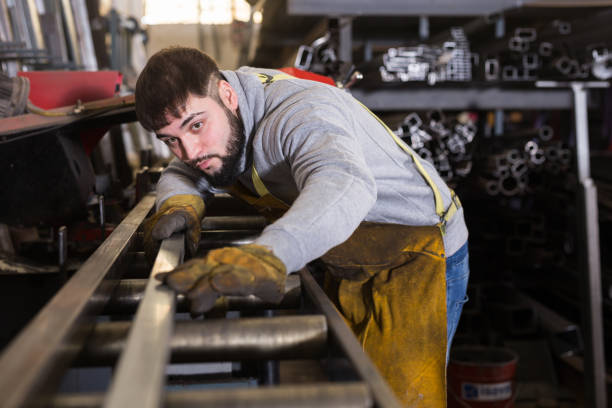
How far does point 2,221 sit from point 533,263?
324 centimetres

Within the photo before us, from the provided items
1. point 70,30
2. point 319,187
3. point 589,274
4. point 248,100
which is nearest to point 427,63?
point 589,274

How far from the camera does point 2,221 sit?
1889mm

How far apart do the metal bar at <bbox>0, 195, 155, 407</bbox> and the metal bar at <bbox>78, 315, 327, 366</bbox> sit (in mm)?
46

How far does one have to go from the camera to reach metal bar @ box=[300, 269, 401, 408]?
0.75 meters

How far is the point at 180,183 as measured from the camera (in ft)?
6.08

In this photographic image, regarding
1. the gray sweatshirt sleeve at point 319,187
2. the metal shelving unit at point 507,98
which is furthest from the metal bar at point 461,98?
the gray sweatshirt sleeve at point 319,187

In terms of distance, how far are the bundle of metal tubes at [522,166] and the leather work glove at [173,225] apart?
2233 mm

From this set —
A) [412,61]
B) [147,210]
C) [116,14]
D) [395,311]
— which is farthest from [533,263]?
[116,14]

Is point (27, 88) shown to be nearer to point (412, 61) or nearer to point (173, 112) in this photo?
point (173, 112)

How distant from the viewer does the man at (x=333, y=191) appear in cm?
116

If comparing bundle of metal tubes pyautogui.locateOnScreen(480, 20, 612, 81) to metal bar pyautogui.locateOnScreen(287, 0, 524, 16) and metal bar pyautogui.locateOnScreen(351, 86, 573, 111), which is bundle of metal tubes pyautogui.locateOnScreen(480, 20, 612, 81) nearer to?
metal bar pyautogui.locateOnScreen(351, 86, 573, 111)

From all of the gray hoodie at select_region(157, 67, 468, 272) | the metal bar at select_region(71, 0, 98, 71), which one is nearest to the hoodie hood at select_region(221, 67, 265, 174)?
the gray hoodie at select_region(157, 67, 468, 272)

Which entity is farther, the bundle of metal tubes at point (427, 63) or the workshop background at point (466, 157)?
the bundle of metal tubes at point (427, 63)

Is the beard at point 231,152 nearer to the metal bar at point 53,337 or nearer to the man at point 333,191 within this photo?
the man at point 333,191
